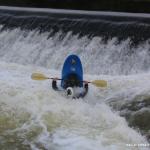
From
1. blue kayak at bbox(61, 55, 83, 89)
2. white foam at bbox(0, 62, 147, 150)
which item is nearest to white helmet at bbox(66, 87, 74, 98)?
white foam at bbox(0, 62, 147, 150)

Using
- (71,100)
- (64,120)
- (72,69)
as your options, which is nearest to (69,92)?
(71,100)

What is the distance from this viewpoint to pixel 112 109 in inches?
288

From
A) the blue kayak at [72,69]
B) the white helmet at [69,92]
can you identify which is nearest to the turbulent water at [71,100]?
the white helmet at [69,92]

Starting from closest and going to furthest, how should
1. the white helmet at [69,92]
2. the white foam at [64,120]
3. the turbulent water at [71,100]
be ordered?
the white foam at [64,120]
the turbulent water at [71,100]
the white helmet at [69,92]

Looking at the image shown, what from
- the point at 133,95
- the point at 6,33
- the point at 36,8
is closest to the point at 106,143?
the point at 133,95

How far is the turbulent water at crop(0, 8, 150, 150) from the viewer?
632 centimetres

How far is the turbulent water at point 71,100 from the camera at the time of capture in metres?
6.32

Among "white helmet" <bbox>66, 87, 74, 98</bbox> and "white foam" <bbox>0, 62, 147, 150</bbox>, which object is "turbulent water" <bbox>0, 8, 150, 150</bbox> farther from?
"white helmet" <bbox>66, 87, 74, 98</bbox>

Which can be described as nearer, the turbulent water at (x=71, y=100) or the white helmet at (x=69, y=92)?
the turbulent water at (x=71, y=100)

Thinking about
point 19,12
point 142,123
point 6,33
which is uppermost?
point 19,12

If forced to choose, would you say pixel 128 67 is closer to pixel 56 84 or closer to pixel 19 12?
pixel 56 84

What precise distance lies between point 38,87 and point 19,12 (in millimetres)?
5730

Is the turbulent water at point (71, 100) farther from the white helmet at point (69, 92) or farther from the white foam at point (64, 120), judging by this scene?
the white helmet at point (69, 92)

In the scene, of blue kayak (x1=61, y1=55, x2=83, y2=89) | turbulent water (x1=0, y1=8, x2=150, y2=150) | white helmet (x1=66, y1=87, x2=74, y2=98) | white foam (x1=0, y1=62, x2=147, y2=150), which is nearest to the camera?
white foam (x1=0, y1=62, x2=147, y2=150)
